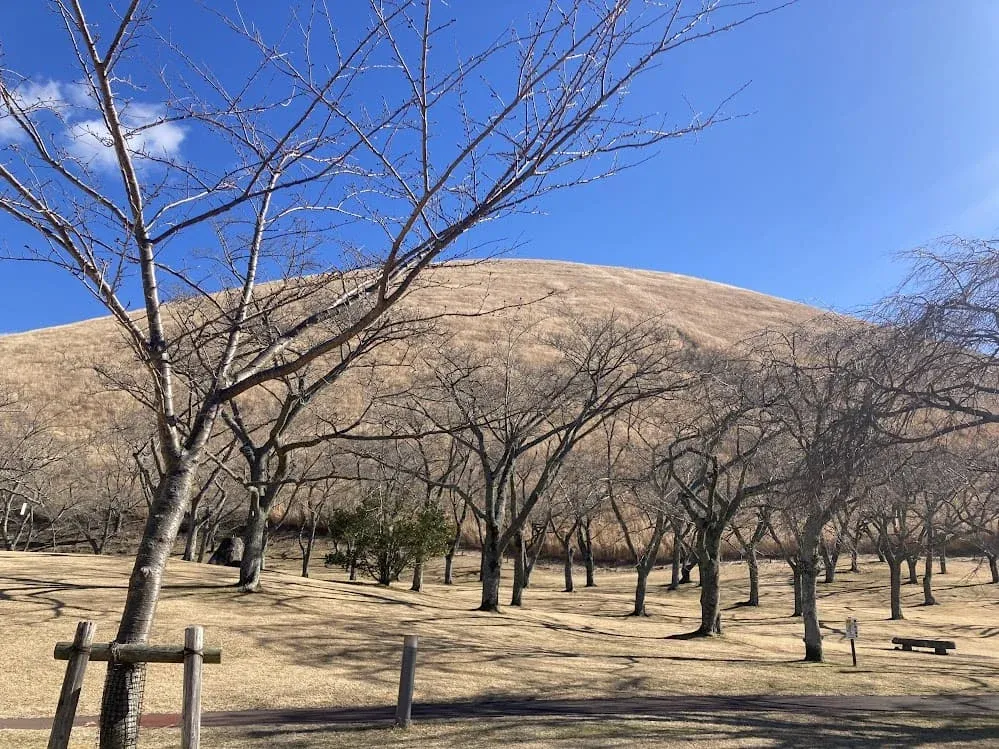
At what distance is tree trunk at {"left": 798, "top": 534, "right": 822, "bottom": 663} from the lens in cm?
1641

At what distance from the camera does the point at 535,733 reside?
8.07 metres

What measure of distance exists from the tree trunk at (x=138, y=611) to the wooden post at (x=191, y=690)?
31cm

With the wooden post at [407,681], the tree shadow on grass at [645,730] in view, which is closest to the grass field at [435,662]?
the tree shadow on grass at [645,730]

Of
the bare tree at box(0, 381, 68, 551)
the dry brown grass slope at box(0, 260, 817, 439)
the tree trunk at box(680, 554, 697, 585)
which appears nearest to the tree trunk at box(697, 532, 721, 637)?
the dry brown grass slope at box(0, 260, 817, 439)

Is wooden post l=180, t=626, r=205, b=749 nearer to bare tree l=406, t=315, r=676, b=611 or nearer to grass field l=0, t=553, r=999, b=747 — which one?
grass field l=0, t=553, r=999, b=747

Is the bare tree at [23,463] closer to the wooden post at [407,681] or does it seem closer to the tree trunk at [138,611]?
the wooden post at [407,681]

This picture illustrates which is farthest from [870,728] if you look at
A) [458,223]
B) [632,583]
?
[632,583]

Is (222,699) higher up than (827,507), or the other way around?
(827,507)

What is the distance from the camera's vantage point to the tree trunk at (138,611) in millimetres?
5203

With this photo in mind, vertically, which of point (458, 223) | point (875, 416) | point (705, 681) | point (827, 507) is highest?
point (458, 223)

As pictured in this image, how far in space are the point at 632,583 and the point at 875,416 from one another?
111 feet

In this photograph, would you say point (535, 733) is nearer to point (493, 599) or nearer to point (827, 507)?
point (827, 507)

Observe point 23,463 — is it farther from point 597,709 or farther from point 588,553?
point 597,709

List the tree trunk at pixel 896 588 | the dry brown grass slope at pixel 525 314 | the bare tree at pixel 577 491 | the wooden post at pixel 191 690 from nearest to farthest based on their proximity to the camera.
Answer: the wooden post at pixel 191 690, the tree trunk at pixel 896 588, the bare tree at pixel 577 491, the dry brown grass slope at pixel 525 314
